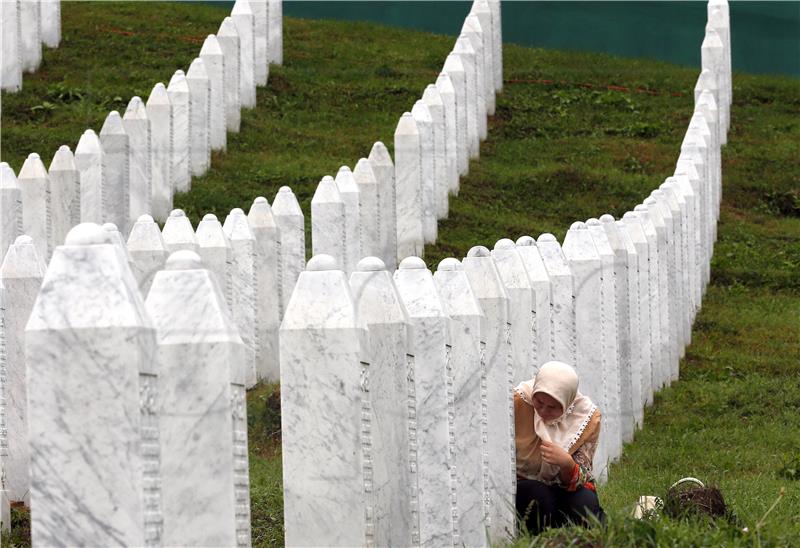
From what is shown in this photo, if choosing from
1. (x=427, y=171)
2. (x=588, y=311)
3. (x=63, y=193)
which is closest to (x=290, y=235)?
(x=63, y=193)

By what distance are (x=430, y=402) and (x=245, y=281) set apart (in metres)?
5.55

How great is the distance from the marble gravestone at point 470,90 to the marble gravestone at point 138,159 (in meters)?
5.34

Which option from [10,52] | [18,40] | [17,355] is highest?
[18,40]

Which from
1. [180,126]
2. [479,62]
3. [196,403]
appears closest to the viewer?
[196,403]

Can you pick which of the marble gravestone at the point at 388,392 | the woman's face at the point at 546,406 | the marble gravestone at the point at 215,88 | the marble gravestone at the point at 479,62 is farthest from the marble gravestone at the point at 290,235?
the marble gravestone at the point at 479,62

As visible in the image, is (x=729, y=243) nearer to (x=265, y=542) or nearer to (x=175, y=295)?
(x=265, y=542)

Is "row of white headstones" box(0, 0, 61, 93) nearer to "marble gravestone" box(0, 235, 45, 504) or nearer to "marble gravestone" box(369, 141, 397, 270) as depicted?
"marble gravestone" box(369, 141, 397, 270)

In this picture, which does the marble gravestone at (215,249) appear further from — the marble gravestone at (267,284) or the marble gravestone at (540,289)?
the marble gravestone at (540,289)

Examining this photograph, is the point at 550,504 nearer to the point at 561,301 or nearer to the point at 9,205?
the point at 561,301

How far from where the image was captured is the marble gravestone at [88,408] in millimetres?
4395

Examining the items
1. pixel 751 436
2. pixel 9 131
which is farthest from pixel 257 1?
pixel 751 436

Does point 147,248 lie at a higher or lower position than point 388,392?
lower

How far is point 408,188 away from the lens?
16266mm

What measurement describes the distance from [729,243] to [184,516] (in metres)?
16.1
